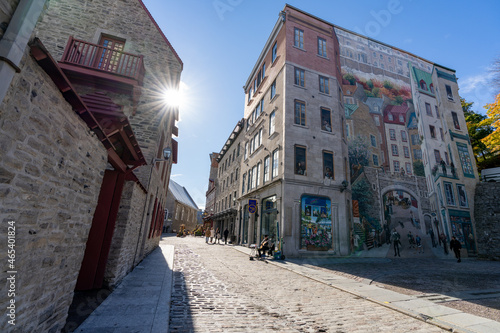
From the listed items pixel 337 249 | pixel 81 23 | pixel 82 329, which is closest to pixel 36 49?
pixel 82 329

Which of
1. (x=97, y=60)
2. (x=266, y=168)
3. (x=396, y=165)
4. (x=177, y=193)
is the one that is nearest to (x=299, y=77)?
(x=266, y=168)

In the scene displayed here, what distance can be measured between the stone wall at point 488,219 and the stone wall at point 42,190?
3038 cm

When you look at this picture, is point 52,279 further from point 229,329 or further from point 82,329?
point 229,329

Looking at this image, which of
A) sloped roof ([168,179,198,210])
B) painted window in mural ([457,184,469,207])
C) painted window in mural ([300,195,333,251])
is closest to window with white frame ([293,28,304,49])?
painted window in mural ([300,195,333,251])

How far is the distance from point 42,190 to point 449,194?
29889 millimetres

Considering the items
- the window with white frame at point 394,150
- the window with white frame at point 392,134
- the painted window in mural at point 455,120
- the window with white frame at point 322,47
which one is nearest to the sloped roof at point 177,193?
the window with white frame at point 322,47

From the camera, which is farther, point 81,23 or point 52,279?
point 81,23

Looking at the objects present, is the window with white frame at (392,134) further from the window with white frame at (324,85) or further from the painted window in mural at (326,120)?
the painted window in mural at (326,120)

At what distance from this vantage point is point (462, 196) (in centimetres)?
2212

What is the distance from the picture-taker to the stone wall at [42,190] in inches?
81.9

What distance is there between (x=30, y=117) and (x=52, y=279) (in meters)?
2.25

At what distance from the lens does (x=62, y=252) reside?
3.18 meters

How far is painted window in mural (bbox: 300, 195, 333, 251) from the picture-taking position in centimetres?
1480

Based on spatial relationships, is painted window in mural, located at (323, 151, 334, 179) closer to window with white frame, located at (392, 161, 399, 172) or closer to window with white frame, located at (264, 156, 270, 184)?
window with white frame, located at (264, 156, 270, 184)
